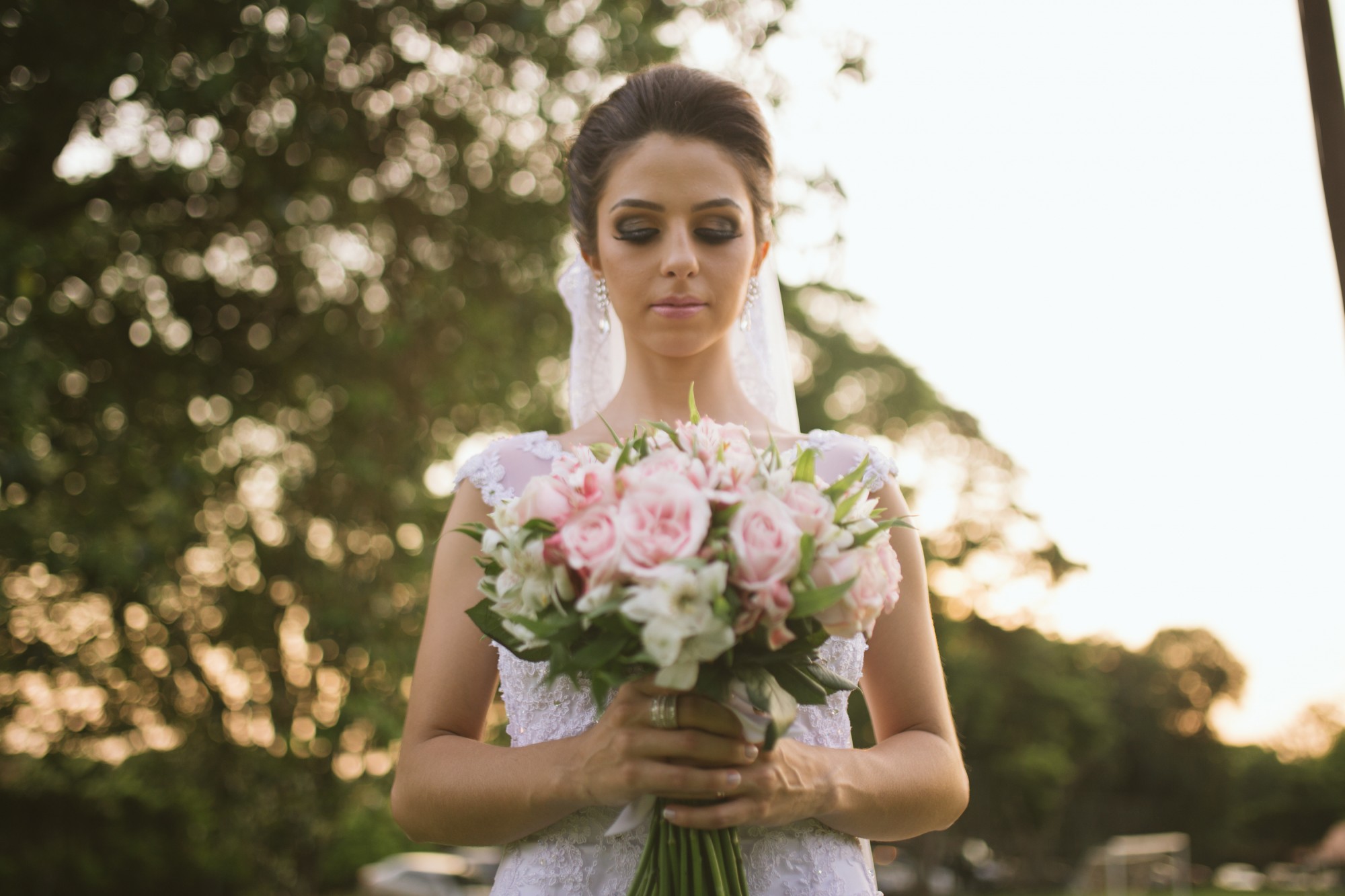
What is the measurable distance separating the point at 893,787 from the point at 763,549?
880 mm

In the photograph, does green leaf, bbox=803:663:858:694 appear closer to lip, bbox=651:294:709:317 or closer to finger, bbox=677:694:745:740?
finger, bbox=677:694:745:740

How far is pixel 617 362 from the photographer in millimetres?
3629

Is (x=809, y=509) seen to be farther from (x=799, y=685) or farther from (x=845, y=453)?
(x=845, y=453)

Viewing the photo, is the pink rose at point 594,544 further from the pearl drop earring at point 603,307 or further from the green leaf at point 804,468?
the pearl drop earring at point 603,307

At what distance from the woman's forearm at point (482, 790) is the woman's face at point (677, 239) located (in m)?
1.09

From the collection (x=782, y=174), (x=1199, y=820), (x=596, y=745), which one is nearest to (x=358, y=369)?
(x=782, y=174)

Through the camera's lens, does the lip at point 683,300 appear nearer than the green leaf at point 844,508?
No

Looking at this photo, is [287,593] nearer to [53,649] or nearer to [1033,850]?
[53,649]

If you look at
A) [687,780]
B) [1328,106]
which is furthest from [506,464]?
[1328,106]

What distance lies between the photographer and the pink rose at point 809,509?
185 cm

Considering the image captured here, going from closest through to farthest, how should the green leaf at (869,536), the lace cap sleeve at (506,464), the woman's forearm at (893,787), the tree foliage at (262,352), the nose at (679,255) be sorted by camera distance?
the green leaf at (869,536)
the woman's forearm at (893,787)
the nose at (679,255)
the lace cap sleeve at (506,464)
the tree foliage at (262,352)

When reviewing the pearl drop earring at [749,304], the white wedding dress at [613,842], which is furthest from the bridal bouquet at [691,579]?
the pearl drop earring at [749,304]

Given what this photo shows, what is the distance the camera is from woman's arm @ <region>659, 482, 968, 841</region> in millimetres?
2000

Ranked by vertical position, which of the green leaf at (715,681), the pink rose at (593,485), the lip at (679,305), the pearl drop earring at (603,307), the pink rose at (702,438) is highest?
the pearl drop earring at (603,307)
